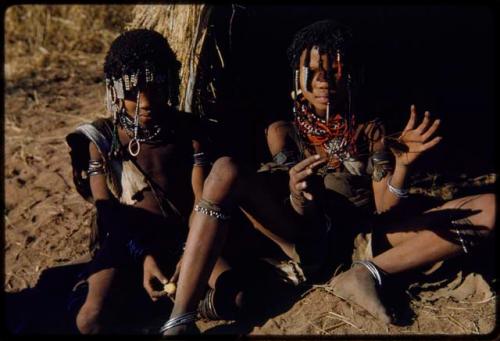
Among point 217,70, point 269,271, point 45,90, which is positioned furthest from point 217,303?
point 45,90

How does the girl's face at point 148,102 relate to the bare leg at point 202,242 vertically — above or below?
above

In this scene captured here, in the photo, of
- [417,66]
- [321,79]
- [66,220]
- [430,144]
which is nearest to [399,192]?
[430,144]

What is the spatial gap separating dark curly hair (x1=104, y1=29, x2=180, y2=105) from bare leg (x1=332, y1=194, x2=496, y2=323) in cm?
130

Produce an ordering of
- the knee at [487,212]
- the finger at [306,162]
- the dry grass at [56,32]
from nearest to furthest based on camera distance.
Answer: the finger at [306,162]
the knee at [487,212]
the dry grass at [56,32]

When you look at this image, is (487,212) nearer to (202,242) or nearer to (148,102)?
(202,242)

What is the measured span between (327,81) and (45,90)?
3.29 meters

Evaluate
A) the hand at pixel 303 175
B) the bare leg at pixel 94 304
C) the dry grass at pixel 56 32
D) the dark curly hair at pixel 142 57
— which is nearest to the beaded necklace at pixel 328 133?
the hand at pixel 303 175

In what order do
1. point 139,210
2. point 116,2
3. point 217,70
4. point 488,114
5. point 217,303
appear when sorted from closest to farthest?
point 217,303, point 139,210, point 217,70, point 488,114, point 116,2

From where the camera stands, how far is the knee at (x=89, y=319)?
127 inches

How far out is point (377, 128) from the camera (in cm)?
351

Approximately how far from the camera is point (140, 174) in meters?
3.46

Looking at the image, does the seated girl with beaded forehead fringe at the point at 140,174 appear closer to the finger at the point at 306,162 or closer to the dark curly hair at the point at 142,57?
the dark curly hair at the point at 142,57

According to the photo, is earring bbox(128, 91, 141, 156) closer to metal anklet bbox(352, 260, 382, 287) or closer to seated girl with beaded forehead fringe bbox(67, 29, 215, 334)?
seated girl with beaded forehead fringe bbox(67, 29, 215, 334)

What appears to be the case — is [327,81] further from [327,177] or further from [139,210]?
[139,210]
